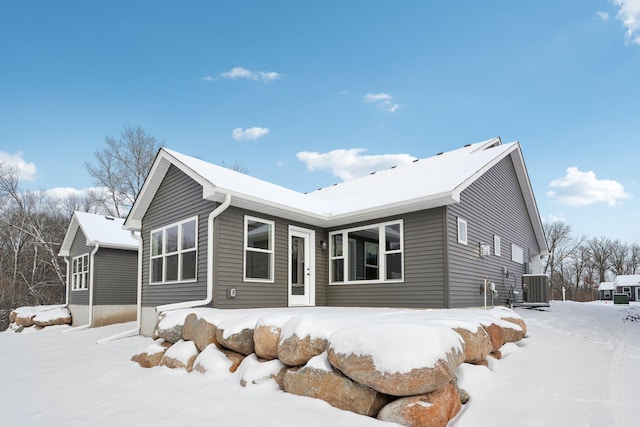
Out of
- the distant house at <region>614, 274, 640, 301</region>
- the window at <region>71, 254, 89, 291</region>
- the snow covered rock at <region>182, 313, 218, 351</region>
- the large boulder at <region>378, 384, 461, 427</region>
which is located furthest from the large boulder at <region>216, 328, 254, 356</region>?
the distant house at <region>614, 274, 640, 301</region>

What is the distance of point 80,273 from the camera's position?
52.9ft

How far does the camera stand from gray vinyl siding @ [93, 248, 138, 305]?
14727 mm

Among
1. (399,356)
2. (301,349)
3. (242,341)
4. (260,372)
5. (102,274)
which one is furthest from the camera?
(102,274)

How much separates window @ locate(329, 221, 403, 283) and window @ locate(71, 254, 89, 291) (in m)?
10.1

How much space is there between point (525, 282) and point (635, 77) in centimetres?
702

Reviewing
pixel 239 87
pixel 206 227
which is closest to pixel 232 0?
pixel 239 87

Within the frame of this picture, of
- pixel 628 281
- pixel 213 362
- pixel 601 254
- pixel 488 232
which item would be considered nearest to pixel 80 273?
pixel 213 362

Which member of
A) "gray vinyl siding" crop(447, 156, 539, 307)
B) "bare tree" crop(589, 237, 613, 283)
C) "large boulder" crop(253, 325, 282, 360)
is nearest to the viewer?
"large boulder" crop(253, 325, 282, 360)

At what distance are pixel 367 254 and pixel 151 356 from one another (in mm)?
5235

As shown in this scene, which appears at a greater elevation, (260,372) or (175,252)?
Result: (175,252)

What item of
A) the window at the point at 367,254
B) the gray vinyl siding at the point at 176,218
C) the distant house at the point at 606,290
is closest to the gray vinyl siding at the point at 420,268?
the window at the point at 367,254

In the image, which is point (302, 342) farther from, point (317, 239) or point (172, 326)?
point (317, 239)

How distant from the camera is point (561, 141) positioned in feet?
50.9

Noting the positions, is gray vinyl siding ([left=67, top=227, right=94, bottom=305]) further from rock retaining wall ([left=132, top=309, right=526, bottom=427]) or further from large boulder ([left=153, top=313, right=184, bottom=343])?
rock retaining wall ([left=132, top=309, right=526, bottom=427])
